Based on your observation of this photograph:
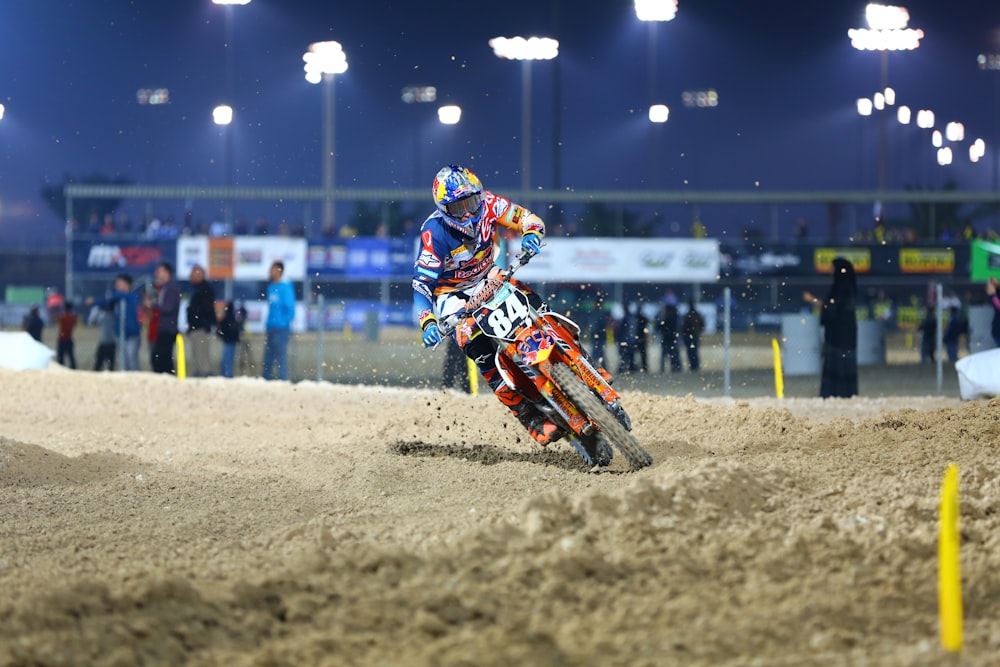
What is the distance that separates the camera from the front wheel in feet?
24.9

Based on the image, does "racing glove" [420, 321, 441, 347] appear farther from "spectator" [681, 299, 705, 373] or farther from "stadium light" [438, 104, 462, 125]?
"stadium light" [438, 104, 462, 125]

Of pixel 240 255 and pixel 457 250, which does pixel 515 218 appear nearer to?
pixel 457 250

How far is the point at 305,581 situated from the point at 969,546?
2.93 m

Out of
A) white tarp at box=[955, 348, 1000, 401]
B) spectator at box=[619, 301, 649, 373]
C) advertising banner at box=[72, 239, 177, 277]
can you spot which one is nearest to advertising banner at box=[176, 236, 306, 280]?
advertising banner at box=[72, 239, 177, 277]

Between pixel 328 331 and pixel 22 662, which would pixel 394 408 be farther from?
pixel 328 331

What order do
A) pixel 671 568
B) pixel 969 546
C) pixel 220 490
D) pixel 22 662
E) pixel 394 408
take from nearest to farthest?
pixel 22 662 < pixel 671 568 < pixel 969 546 < pixel 220 490 < pixel 394 408

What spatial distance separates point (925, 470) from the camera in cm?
696

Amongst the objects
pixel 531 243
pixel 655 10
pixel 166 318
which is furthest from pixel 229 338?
pixel 655 10

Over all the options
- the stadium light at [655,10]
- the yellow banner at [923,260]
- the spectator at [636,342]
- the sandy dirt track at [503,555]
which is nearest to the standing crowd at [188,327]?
the spectator at [636,342]

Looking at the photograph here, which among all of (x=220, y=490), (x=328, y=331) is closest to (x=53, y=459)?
(x=220, y=490)

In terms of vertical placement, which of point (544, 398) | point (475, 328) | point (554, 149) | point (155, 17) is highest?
point (155, 17)

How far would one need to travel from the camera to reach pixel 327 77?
34000mm

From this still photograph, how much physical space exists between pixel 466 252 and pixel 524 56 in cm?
2514

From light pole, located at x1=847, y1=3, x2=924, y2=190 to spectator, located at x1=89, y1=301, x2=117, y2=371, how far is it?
2563 cm
